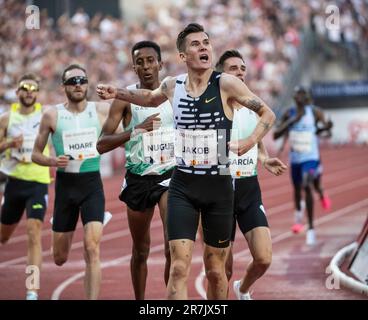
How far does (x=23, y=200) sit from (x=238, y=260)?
121 inches

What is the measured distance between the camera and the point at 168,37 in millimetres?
29109

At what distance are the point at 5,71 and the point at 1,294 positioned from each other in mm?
12324

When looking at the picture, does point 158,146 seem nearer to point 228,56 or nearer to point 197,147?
point 228,56

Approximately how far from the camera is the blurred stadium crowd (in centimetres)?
2305

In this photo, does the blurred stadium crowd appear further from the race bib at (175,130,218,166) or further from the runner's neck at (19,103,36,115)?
the race bib at (175,130,218,166)

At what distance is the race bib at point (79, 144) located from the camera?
8.59 meters

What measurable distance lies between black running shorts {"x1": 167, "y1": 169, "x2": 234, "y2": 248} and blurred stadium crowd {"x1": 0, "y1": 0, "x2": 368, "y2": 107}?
1321cm

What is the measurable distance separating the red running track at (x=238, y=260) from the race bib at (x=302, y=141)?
4.13 ft

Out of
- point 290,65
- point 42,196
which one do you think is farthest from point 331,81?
point 42,196

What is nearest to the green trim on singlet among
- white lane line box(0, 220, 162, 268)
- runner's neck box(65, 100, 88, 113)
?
runner's neck box(65, 100, 88, 113)

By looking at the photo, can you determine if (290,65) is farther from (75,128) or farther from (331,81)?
(75,128)

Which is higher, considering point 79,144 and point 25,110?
point 25,110

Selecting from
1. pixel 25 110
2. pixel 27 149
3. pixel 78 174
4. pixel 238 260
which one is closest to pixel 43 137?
pixel 78 174
